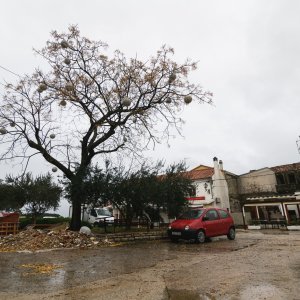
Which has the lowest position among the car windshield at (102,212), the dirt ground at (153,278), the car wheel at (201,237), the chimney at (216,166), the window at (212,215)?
the dirt ground at (153,278)

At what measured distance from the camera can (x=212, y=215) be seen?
45.9ft

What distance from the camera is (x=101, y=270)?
22.4 ft

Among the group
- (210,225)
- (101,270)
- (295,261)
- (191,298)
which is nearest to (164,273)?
(101,270)

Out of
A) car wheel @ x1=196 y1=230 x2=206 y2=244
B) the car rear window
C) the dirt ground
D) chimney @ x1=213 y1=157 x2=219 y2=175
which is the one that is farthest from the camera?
chimney @ x1=213 y1=157 x2=219 y2=175

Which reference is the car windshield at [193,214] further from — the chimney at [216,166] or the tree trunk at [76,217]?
the chimney at [216,166]

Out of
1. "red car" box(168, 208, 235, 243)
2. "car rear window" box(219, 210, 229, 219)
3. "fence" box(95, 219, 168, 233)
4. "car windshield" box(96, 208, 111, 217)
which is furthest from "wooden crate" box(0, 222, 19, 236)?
"car rear window" box(219, 210, 229, 219)

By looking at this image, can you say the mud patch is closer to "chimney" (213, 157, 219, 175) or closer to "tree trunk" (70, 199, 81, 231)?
"tree trunk" (70, 199, 81, 231)

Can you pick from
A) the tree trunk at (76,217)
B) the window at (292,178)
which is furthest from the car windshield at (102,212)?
the window at (292,178)

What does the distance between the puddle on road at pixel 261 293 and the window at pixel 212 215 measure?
8718 mm

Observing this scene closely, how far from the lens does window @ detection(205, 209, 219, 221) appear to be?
13713 mm

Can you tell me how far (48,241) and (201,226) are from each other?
6653mm

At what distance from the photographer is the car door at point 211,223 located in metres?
13.3

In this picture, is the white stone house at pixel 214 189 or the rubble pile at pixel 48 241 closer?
the rubble pile at pixel 48 241

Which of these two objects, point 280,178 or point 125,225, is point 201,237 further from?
point 280,178
